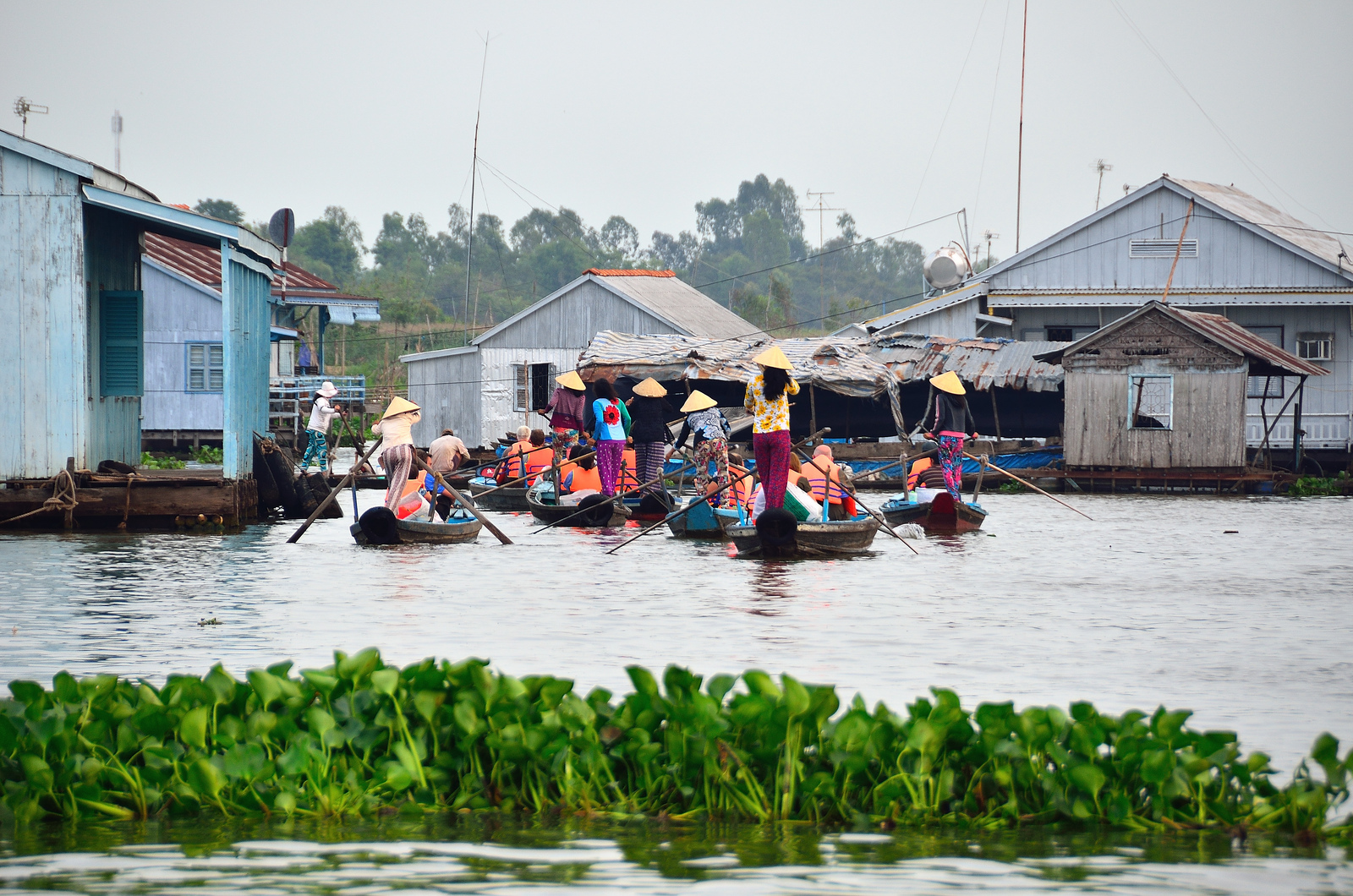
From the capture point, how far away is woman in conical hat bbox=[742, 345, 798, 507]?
14.8 m

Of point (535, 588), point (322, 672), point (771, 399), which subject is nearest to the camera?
point (322, 672)

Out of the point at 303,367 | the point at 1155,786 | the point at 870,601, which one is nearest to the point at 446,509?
the point at 870,601

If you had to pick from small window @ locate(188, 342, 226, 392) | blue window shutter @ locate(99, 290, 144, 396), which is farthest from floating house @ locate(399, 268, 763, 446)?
blue window shutter @ locate(99, 290, 144, 396)

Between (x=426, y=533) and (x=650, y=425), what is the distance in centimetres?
471

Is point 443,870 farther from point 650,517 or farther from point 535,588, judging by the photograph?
point 650,517

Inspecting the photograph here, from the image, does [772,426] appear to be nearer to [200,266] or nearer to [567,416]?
[567,416]

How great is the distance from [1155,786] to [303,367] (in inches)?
1448

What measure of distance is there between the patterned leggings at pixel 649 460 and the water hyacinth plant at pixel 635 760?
1487 centimetres

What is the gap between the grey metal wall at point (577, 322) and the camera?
37781mm

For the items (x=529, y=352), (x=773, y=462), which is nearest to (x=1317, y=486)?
(x=773, y=462)

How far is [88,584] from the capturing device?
486 inches

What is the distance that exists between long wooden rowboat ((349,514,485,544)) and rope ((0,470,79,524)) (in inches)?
132

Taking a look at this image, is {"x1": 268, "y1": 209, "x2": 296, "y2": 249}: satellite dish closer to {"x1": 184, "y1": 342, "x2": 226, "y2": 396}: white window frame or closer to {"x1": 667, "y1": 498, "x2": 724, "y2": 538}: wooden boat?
{"x1": 184, "y1": 342, "x2": 226, "y2": 396}: white window frame

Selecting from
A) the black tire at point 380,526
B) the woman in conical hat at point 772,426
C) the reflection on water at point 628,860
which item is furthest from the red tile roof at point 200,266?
the reflection on water at point 628,860
